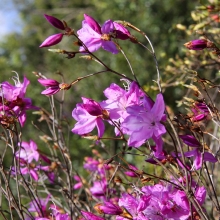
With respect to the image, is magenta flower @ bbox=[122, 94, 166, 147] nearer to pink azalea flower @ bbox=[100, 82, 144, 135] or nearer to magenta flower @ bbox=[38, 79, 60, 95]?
pink azalea flower @ bbox=[100, 82, 144, 135]

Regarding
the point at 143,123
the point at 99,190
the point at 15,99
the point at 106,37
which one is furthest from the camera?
the point at 99,190

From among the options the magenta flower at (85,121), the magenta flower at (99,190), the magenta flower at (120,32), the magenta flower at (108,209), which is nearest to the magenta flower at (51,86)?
the magenta flower at (85,121)

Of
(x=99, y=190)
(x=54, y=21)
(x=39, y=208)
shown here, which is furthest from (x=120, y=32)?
(x=99, y=190)

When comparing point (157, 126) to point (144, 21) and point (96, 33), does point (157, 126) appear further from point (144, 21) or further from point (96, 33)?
point (144, 21)

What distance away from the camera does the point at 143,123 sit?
943 millimetres

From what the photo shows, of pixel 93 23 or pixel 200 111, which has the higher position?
pixel 93 23

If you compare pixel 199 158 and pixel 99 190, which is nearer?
pixel 199 158

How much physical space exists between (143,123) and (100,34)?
281 mm

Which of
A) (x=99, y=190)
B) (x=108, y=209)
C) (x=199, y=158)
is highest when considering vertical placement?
(x=199, y=158)

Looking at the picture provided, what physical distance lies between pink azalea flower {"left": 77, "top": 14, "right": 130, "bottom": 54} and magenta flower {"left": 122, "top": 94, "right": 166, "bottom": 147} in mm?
218

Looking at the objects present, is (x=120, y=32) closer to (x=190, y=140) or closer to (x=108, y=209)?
(x=190, y=140)

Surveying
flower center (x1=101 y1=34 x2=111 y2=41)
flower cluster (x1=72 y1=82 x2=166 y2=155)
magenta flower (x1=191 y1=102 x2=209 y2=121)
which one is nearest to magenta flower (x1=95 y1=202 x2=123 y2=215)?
flower cluster (x1=72 y1=82 x2=166 y2=155)

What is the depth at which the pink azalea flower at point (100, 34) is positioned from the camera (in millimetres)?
1058

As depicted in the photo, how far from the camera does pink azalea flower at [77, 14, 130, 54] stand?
1.06 m
